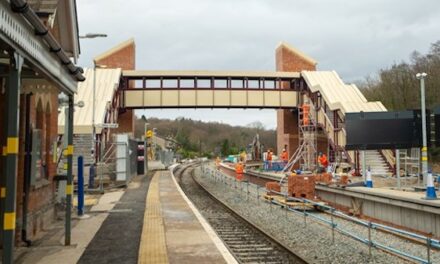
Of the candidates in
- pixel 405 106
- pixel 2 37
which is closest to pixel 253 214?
pixel 2 37

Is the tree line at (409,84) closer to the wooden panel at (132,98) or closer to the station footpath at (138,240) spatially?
the wooden panel at (132,98)

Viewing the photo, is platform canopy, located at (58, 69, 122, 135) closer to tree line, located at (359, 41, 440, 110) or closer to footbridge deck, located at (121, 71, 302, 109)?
footbridge deck, located at (121, 71, 302, 109)

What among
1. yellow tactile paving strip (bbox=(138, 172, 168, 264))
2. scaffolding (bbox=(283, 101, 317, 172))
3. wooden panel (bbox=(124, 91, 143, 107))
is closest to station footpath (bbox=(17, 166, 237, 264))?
yellow tactile paving strip (bbox=(138, 172, 168, 264))

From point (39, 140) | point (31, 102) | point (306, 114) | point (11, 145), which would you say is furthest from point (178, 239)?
point (306, 114)

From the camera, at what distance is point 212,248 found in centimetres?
880

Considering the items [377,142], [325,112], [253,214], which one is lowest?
[253,214]

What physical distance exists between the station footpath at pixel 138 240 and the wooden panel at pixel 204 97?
25.1 metres

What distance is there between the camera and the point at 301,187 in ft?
64.9

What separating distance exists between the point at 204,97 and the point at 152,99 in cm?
471

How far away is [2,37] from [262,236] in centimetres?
871

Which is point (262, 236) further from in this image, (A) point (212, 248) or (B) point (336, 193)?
(B) point (336, 193)

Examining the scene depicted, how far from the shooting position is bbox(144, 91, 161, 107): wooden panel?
40000 mm

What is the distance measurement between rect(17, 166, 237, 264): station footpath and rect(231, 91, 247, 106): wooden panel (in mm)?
25513

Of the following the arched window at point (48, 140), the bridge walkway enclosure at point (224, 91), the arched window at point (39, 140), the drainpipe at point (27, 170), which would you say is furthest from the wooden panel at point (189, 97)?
the drainpipe at point (27, 170)
